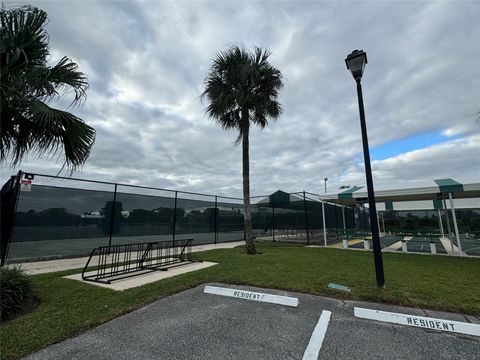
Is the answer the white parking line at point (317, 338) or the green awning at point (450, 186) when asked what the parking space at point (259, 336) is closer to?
the white parking line at point (317, 338)

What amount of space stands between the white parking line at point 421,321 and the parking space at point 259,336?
0.27 feet

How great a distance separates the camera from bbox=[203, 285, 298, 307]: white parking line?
4035 mm

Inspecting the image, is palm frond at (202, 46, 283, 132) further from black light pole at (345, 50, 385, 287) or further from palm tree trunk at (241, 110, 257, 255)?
black light pole at (345, 50, 385, 287)

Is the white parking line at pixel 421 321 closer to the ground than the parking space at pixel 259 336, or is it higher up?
higher up

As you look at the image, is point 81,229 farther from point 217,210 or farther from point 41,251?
point 217,210

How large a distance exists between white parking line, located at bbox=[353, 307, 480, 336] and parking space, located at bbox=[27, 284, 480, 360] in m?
0.08

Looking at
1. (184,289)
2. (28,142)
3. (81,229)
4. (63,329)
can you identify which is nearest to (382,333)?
(184,289)

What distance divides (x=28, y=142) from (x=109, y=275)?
128 inches

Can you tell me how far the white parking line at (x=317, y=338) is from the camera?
8.45 ft

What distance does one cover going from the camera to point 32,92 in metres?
3.88

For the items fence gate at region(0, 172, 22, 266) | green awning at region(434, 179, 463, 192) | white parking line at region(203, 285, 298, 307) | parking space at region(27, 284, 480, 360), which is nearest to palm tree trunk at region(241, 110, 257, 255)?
white parking line at region(203, 285, 298, 307)

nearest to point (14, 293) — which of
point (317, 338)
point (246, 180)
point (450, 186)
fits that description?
point (317, 338)

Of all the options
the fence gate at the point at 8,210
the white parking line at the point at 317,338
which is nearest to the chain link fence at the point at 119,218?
the fence gate at the point at 8,210

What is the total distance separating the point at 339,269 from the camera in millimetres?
6301
